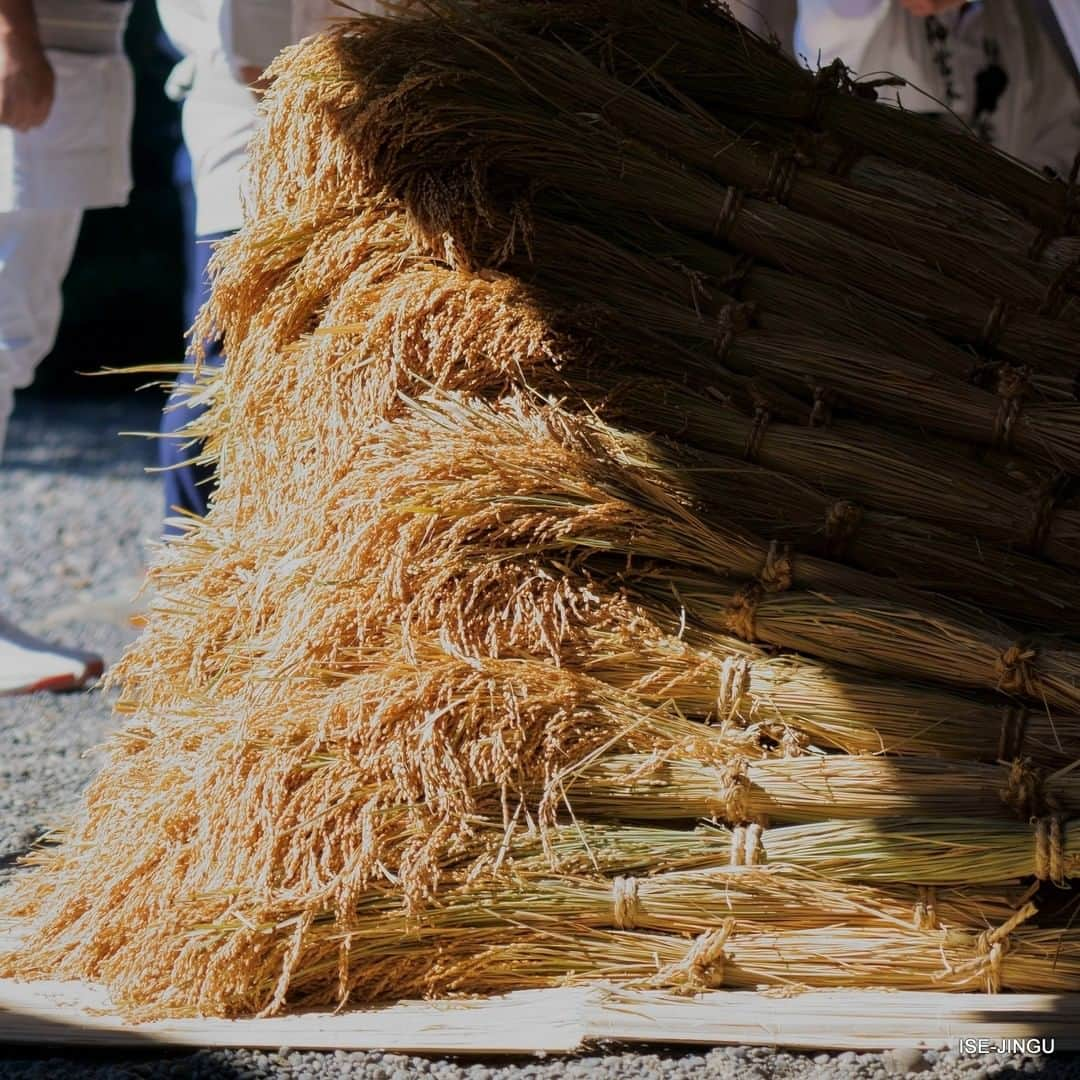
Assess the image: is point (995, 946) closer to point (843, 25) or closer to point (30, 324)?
point (843, 25)

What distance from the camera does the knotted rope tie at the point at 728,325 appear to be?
208 centimetres

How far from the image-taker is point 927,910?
Answer: 186cm

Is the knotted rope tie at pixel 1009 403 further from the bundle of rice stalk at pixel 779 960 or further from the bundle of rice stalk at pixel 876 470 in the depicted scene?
the bundle of rice stalk at pixel 779 960

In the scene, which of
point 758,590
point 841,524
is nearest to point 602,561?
point 758,590

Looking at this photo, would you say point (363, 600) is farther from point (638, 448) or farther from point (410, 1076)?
point (410, 1076)

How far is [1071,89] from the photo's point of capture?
3754 mm

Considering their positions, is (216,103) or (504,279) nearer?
(504,279)

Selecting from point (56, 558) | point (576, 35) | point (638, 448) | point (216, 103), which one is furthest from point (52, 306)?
point (638, 448)

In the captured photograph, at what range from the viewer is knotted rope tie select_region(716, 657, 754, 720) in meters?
1.93

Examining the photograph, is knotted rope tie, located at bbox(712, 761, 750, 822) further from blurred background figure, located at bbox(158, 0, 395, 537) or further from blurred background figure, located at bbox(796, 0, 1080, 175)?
blurred background figure, located at bbox(796, 0, 1080, 175)

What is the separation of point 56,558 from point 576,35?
3.09 metres

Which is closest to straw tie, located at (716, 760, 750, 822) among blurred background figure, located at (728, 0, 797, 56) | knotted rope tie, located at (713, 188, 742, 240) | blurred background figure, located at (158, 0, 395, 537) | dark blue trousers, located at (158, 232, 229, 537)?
knotted rope tie, located at (713, 188, 742, 240)

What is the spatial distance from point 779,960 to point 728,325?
35.1 inches

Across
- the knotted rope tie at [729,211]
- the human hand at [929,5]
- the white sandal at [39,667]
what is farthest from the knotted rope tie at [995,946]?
the human hand at [929,5]
